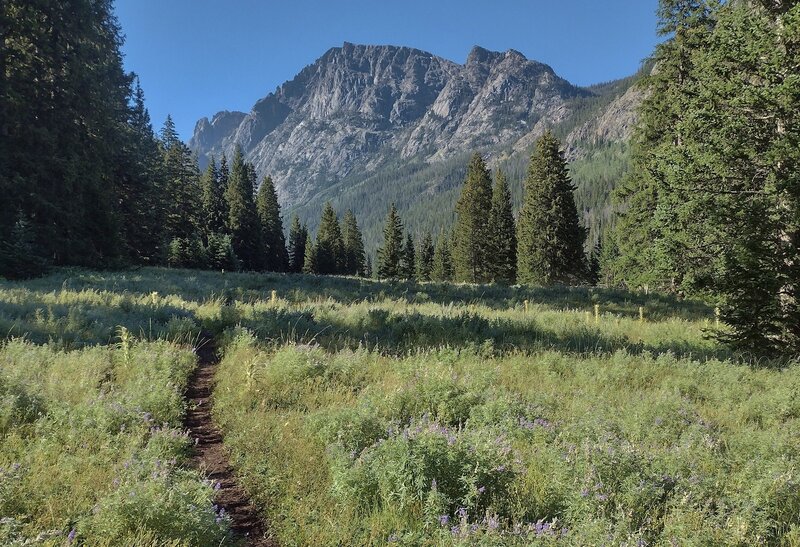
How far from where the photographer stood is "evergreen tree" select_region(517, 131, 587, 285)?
38.3 metres

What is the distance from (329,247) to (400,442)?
2526 inches

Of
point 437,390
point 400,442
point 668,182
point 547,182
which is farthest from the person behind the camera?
point 547,182

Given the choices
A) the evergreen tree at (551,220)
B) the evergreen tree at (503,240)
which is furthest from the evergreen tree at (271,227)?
the evergreen tree at (551,220)

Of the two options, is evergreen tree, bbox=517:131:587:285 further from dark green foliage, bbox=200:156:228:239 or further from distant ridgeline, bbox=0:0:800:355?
dark green foliage, bbox=200:156:228:239

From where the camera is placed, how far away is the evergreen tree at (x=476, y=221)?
48.4 m

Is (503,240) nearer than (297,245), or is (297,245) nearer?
(503,240)

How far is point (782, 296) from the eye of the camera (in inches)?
390

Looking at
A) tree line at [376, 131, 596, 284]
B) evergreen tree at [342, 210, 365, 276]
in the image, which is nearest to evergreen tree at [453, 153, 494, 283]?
tree line at [376, 131, 596, 284]

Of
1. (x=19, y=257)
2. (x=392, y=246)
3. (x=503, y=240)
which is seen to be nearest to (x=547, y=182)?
(x=503, y=240)

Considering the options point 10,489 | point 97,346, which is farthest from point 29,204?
point 10,489

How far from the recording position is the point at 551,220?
3856cm

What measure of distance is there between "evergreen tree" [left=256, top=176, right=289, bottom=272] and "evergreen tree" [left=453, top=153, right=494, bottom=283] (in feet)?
91.7

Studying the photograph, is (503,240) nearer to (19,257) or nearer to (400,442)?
(19,257)

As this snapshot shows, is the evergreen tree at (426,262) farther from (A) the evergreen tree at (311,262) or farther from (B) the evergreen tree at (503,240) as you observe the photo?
(B) the evergreen tree at (503,240)
